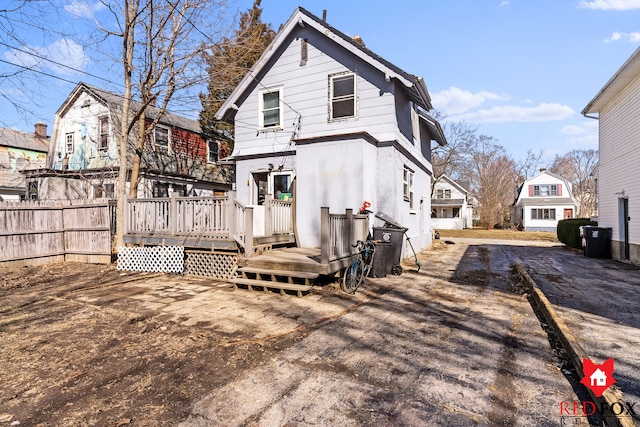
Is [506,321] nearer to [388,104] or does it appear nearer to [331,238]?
[331,238]

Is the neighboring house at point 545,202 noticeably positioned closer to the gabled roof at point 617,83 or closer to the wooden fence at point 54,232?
the gabled roof at point 617,83

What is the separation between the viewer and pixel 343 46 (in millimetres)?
10625

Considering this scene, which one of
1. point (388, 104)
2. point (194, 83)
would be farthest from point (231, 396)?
point (194, 83)

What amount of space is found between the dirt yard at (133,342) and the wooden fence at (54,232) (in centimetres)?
292

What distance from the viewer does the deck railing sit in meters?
6.80

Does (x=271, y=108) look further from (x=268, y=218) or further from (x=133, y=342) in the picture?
(x=133, y=342)

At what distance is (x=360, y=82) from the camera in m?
10.7

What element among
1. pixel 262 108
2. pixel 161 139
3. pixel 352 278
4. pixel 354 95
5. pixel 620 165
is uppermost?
pixel 161 139

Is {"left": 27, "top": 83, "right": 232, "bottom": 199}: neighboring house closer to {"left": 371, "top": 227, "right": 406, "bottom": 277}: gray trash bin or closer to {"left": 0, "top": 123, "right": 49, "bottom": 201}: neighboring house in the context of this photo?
{"left": 0, "top": 123, "right": 49, "bottom": 201}: neighboring house

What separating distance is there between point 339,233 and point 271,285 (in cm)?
191

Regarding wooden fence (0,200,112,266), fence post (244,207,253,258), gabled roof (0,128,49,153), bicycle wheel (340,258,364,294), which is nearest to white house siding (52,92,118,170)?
wooden fence (0,200,112,266)

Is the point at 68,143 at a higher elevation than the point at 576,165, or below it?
below

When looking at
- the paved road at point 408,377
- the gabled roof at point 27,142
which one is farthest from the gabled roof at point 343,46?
the gabled roof at point 27,142

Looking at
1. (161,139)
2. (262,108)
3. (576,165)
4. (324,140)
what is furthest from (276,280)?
(576,165)
